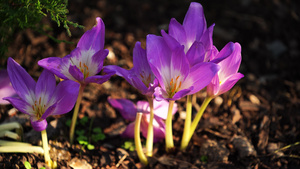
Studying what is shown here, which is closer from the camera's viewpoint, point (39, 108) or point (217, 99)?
point (39, 108)

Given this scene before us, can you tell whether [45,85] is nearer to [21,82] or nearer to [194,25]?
[21,82]

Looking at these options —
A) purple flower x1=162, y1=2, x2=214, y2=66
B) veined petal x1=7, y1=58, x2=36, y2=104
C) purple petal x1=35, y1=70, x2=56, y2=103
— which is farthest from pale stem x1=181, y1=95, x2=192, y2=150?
veined petal x1=7, y1=58, x2=36, y2=104

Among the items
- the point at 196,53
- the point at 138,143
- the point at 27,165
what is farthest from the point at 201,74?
the point at 27,165

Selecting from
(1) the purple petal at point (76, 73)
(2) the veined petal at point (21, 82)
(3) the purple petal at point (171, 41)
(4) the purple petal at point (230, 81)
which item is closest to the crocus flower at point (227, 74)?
(4) the purple petal at point (230, 81)

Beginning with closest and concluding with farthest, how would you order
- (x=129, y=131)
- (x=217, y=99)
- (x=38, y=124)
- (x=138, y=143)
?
(x=38, y=124)
(x=138, y=143)
(x=129, y=131)
(x=217, y=99)

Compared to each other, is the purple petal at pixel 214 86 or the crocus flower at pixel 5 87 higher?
the crocus flower at pixel 5 87

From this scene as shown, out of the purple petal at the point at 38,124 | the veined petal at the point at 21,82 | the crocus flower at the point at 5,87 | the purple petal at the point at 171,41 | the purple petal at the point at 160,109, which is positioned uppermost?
the purple petal at the point at 171,41

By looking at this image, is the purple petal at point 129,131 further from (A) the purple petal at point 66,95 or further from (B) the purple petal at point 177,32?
(B) the purple petal at point 177,32
